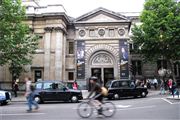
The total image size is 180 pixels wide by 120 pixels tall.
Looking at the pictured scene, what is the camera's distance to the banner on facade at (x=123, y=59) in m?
38.0

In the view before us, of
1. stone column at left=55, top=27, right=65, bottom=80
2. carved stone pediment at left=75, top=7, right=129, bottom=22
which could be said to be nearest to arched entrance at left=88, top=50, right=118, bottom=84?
stone column at left=55, top=27, right=65, bottom=80

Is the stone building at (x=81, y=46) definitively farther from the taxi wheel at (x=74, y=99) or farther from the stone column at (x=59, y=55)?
the taxi wheel at (x=74, y=99)

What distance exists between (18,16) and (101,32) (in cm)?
1333

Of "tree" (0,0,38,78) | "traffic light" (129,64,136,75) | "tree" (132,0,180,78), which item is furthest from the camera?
"traffic light" (129,64,136,75)

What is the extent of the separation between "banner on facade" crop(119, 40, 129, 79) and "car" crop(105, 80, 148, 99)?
10582 mm

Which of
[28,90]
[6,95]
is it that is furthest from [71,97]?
[28,90]

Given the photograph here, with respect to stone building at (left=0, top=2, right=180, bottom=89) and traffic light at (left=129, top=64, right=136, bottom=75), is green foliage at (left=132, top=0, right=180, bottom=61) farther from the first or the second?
traffic light at (left=129, top=64, right=136, bottom=75)

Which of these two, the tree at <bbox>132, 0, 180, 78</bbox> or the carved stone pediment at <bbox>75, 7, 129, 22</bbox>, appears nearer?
the tree at <bbox>132, 0, 180, 78</bbox>

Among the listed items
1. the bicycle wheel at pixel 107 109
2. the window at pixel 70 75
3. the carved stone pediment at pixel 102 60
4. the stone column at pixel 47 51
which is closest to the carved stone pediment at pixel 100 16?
the stone column at pixel 47 51

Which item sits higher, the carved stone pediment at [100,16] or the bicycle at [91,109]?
the carved stone pediment at [100,16]

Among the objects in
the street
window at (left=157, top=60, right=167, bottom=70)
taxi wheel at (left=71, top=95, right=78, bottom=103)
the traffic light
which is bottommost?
the street

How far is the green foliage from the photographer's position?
34.3 metres

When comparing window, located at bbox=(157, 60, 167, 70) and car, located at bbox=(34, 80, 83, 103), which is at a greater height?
window, located at bbox=(157, 60, 167, 70)

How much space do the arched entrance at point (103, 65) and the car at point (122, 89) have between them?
1197 centimetres
